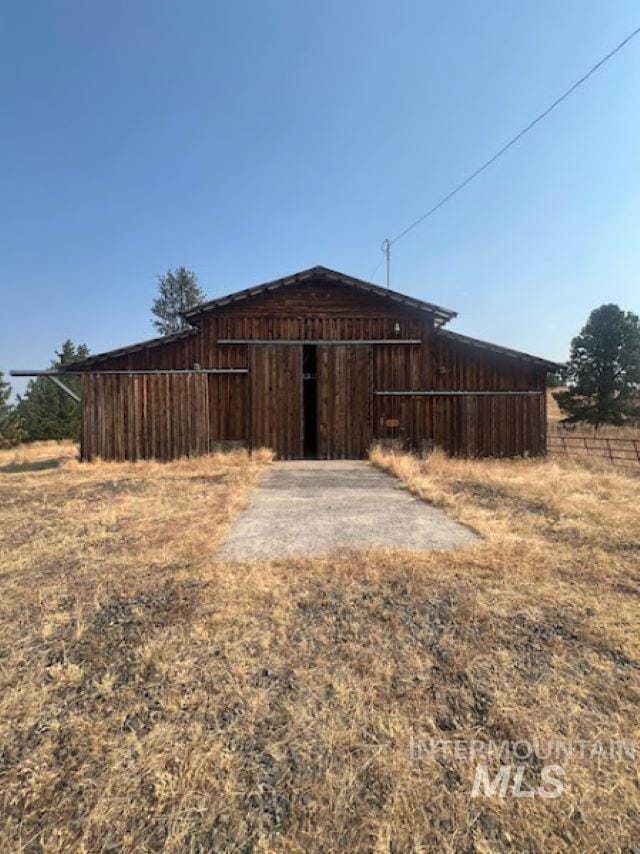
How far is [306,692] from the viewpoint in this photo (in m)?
2.47

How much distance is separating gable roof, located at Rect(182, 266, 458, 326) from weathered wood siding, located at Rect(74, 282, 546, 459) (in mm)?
198

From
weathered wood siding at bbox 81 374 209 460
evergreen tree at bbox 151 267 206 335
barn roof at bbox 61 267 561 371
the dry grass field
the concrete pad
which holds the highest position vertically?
evergreen tree at bbox 151 267 206 335

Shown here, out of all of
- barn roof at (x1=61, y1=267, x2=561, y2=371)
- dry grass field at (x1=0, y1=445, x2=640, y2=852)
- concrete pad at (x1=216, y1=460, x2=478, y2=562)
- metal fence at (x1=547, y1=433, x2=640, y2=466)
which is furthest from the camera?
metal fence at (x1=547, y1=433, x2=640, y2=466)

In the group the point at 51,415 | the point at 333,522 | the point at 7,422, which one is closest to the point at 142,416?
the point at 333,522

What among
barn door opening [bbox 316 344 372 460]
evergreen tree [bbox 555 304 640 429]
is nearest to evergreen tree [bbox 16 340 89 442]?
barn door opening [bbox 316 344 372 460]

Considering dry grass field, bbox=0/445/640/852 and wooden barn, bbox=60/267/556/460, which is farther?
wooden barn, bbox=60/267/556/460

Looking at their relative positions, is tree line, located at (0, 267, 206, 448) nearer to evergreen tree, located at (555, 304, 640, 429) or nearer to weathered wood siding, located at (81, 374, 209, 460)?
weathered wood siding, located at (81, 374, 209, 460)

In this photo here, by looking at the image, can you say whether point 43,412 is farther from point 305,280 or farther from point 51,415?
point 305,280

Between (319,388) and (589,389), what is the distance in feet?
97.8

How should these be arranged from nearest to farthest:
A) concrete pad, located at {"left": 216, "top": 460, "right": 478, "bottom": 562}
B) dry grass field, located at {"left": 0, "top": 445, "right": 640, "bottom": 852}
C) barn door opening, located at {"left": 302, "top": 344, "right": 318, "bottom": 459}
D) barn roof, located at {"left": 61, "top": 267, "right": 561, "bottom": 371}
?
dry grass field, located at {"left": 0, "top": 445, "right": 640, "bottom": 852}, concrete pad, located at {"left": 216, "top": 460, "right": 478, "bottom": 562}, barn roof, located at {"left": 61, "top": 267, "right": 561, "bottom": 371}, barn door opening, located at {"left": 302, "top": 344, "right": 318, "bottom": 459}

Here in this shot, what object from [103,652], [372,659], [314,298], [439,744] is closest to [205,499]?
[103,652]

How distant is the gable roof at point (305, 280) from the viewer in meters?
13.3

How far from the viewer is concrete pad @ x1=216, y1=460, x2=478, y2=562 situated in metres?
5.08

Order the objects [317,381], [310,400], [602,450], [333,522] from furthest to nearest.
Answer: [602,450]
[310,400]
[317,381]
[333,522]
